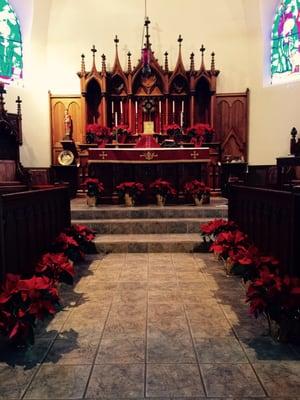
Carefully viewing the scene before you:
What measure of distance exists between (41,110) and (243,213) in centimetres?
633

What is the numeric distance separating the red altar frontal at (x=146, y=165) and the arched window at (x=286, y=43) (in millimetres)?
3549

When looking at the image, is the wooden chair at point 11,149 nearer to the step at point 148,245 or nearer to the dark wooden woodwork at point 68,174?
the dark wooden woodwork at point 68,174

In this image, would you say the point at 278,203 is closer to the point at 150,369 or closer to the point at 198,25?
the point at 150,369

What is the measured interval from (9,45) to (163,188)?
17.8 ft

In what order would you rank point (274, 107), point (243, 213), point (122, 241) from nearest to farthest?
1. point (243, 213)
2. point (122, 241)
3. point (274, 107)

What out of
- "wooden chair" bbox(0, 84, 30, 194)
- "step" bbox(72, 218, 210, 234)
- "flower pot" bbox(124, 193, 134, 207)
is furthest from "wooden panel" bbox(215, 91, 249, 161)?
"wooden chair" bbox(0, 84, 30, 194)

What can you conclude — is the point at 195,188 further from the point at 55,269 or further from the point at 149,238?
the point at 55,269

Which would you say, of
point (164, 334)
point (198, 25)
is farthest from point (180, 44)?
point (164, 334)

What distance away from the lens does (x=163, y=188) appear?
6418 mm

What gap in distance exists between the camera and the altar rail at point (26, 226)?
111 inches

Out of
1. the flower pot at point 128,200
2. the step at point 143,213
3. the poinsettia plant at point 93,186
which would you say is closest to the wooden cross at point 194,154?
the step at point 143,213

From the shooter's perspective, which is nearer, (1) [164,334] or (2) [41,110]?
(1) [164,334]

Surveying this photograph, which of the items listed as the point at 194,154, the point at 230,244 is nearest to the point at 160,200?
the point at 194,154

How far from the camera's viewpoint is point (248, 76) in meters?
8.66
